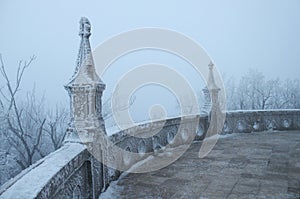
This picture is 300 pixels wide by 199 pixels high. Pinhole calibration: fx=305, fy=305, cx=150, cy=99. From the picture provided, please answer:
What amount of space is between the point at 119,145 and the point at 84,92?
1.70 metres

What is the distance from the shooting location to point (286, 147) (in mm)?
9195

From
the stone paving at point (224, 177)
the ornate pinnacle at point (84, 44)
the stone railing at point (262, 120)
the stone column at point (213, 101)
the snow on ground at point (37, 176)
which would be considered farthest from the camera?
the stone railing at point (262, 120)

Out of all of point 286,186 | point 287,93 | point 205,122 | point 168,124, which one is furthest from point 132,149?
point 287,93

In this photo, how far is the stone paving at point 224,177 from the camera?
5.37 meters

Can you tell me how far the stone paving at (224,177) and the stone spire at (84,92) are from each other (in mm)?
1312

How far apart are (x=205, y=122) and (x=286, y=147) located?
2.92 meters

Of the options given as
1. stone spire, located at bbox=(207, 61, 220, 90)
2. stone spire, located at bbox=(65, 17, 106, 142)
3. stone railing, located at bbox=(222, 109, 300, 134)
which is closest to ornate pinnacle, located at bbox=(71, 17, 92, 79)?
stone spire, located at bbox=(65, 17, 106, 142)

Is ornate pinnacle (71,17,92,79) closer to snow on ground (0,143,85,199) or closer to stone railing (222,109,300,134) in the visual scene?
snow on ground (0,143,85,199)

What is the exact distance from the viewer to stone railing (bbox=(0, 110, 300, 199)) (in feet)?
9.87

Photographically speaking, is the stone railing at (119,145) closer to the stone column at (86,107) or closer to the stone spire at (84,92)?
the stone column at (86,107)

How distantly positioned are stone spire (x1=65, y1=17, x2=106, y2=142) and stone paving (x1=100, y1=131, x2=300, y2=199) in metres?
1.31

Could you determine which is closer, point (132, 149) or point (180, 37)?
point (132, 149)

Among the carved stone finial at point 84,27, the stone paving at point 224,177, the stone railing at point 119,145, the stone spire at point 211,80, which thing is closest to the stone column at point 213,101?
the stone spire at point 211,80

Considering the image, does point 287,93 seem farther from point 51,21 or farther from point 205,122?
point 51,21
